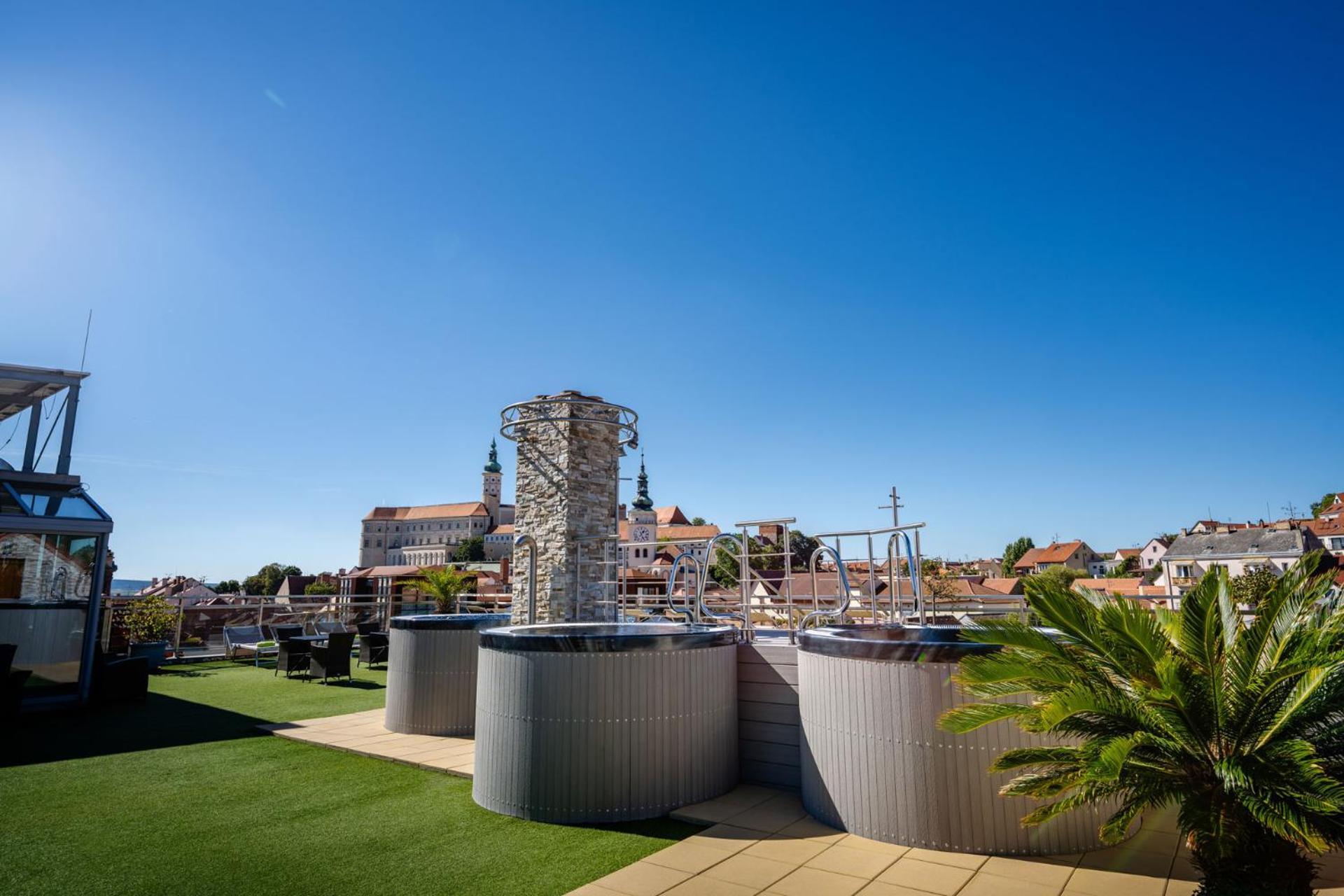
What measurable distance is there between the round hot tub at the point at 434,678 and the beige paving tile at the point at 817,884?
472cm

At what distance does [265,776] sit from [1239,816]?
21.7 feet

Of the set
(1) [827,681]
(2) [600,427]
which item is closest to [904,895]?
(1) [827,681]

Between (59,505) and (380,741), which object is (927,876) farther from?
(59,505)

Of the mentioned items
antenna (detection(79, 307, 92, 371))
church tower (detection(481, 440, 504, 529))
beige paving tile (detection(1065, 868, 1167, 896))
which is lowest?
beige paving tile (detection(1065, 868, 1167, 896))

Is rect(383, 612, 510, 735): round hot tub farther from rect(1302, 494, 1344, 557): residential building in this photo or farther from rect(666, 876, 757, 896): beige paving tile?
rect(1302, 494, 1344, 557): residential building

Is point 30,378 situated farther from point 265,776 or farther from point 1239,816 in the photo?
point 1239,816

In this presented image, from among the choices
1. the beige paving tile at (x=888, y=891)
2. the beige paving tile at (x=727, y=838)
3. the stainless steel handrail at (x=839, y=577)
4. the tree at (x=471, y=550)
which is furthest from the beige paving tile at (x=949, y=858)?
the tree at (x=471, y=550)

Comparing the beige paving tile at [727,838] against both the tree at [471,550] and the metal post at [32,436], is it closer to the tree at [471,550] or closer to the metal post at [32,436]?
the metal post at [32,436]

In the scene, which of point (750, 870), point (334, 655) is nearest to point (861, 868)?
point (750, 870)

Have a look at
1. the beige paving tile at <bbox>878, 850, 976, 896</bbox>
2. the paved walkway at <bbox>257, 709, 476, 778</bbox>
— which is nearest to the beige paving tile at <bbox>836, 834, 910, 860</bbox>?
the beige paving tile at <bbox>878, 850, 976, 896</bbox>

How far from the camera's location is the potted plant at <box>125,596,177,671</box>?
43.8ft

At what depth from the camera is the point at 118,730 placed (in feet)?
24.6

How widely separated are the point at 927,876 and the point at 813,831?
92 cm

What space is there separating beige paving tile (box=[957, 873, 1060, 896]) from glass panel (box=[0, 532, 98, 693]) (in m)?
11.2
